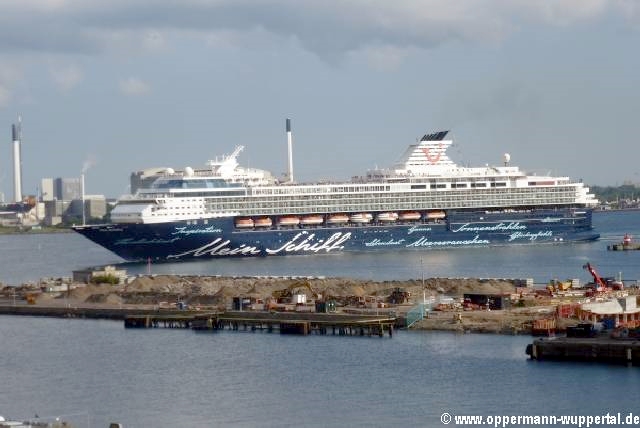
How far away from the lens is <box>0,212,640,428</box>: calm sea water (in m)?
28.7

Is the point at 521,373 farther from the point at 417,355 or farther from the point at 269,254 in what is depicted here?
the point at 269,254

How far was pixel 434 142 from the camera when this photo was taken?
88.9 m

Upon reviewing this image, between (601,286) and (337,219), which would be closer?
(601,286)

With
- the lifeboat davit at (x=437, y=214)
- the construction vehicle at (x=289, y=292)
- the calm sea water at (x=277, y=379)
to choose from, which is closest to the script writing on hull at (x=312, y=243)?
the lifeboat davit at (x=437, y=214)

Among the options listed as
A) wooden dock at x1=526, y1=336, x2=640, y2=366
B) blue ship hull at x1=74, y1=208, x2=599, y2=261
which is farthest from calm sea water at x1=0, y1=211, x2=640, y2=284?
wooden dock at x1=526, y1=336, x2=640, y2=366

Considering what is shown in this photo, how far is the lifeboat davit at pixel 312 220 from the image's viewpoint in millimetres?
80500

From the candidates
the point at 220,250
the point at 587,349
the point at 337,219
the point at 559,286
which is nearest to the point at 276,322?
the point at 559,286

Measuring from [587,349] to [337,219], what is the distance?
4867cm

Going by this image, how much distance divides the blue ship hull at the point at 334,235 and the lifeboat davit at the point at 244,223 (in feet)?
1.52

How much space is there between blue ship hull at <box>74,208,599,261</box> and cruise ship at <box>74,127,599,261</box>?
57 millimetres

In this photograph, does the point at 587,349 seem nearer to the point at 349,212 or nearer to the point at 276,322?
the point at 276,322

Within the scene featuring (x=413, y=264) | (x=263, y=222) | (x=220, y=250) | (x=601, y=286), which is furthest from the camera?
(x=263, y=222)

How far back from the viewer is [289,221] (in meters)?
80.0

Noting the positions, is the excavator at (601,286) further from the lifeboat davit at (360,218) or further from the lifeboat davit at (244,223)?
the lifeboat davit at (360,218)
